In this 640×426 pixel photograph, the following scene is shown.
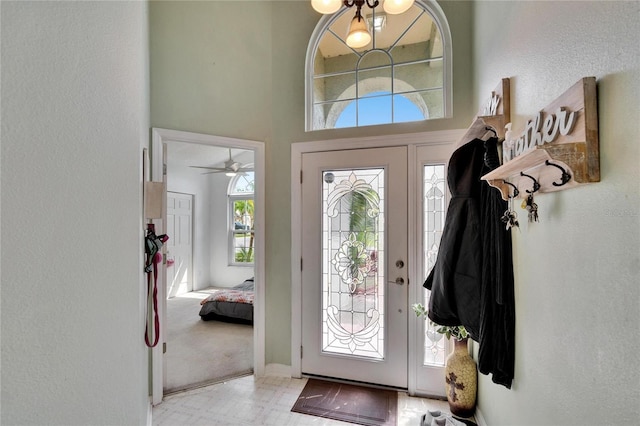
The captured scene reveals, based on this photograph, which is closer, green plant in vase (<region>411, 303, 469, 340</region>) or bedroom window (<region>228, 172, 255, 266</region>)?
green plant in vase (<region>411, 303, 469, 340</region>)

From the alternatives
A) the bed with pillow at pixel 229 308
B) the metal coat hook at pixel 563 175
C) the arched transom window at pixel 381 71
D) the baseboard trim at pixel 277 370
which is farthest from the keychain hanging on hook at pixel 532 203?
the bed with pillow at pixel 229 308

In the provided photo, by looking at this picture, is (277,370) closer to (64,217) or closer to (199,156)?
(64,217)

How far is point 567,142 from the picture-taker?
82cm

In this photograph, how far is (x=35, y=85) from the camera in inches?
23.2

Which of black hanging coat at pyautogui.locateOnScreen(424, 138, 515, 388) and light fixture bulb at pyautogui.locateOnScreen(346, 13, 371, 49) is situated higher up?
light fixture bulb at pyautogui.locateOnScreen(346, 13, 371, 49)

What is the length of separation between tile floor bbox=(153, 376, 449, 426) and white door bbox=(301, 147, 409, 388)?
0.78ft

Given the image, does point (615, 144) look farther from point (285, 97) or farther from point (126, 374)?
point (285, 97)

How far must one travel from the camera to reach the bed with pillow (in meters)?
3.94

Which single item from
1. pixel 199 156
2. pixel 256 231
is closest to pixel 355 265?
pixel 256 231

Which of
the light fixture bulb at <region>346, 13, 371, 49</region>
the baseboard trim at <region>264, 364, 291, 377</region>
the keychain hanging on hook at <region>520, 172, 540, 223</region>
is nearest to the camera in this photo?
the keychain hanging on hook at <region>520, 172, 540, 223</region>

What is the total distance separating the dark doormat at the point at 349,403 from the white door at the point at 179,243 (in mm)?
3985

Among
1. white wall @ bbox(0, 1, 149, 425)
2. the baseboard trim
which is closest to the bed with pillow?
the baseboard trim

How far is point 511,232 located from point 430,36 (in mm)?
1848

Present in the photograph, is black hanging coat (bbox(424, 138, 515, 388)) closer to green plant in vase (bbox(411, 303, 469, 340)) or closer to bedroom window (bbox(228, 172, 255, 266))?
green plant in vase (bbox(411, 303, 469, 340))
